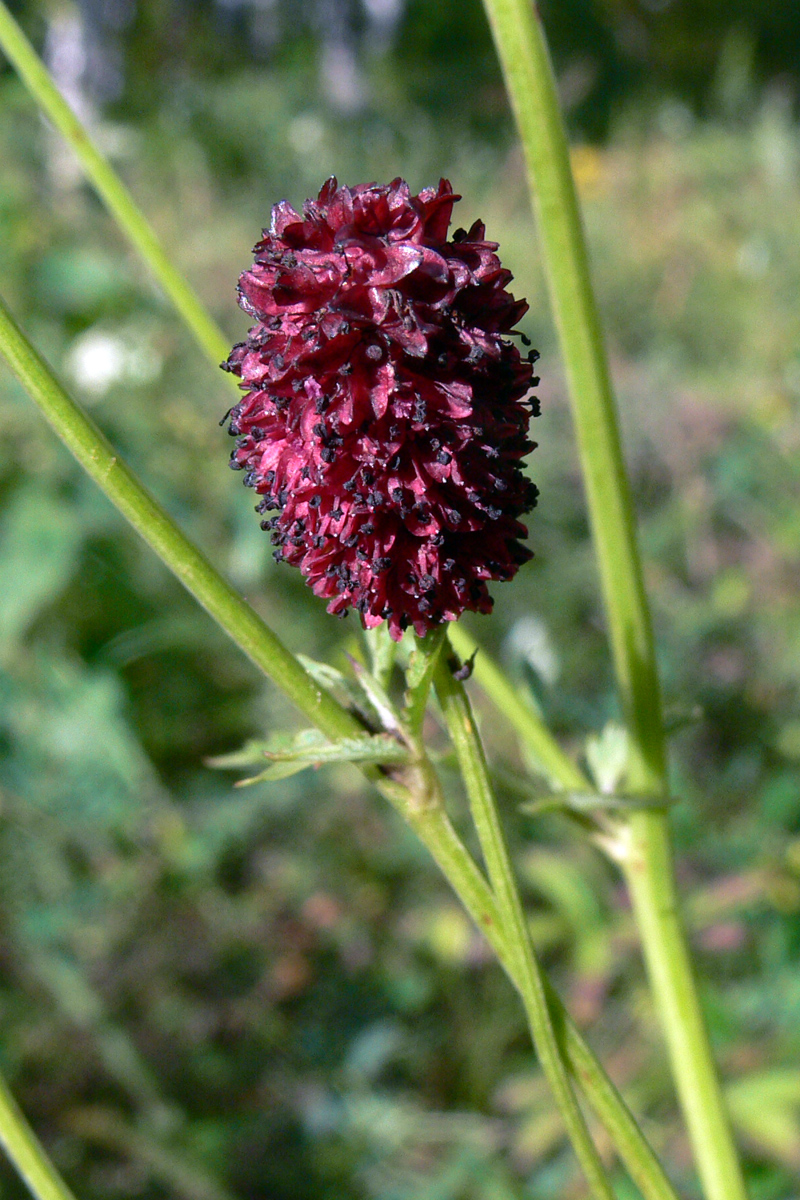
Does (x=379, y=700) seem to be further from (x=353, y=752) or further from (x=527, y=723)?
(x=527, y=723)

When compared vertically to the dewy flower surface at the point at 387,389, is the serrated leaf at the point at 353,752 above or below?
below

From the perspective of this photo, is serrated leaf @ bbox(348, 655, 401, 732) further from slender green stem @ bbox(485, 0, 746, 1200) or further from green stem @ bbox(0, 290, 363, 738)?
slender green stem @ bbox(485, 0, 746, 1200)

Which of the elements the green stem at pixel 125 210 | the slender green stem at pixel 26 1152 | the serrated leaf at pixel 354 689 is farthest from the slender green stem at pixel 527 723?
the slender green stem at pixel 26 1152

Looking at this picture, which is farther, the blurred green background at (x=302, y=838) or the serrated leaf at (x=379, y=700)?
the blurred green background at (x=302, y=838)

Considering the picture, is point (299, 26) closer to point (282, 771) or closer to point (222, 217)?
point (222, 217)

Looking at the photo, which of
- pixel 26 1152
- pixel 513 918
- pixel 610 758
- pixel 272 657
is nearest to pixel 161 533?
pixel 272 657

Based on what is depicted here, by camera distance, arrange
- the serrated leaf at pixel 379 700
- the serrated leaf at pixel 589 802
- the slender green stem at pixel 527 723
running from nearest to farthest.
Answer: the serrated leaf at pixel 379 700 → the serrated leaf at pixel 589 802 → the slender green stem at pixel 527 723

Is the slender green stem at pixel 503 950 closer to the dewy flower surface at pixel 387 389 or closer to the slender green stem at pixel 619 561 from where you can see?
the dewy flower surface at pixel 387 389
